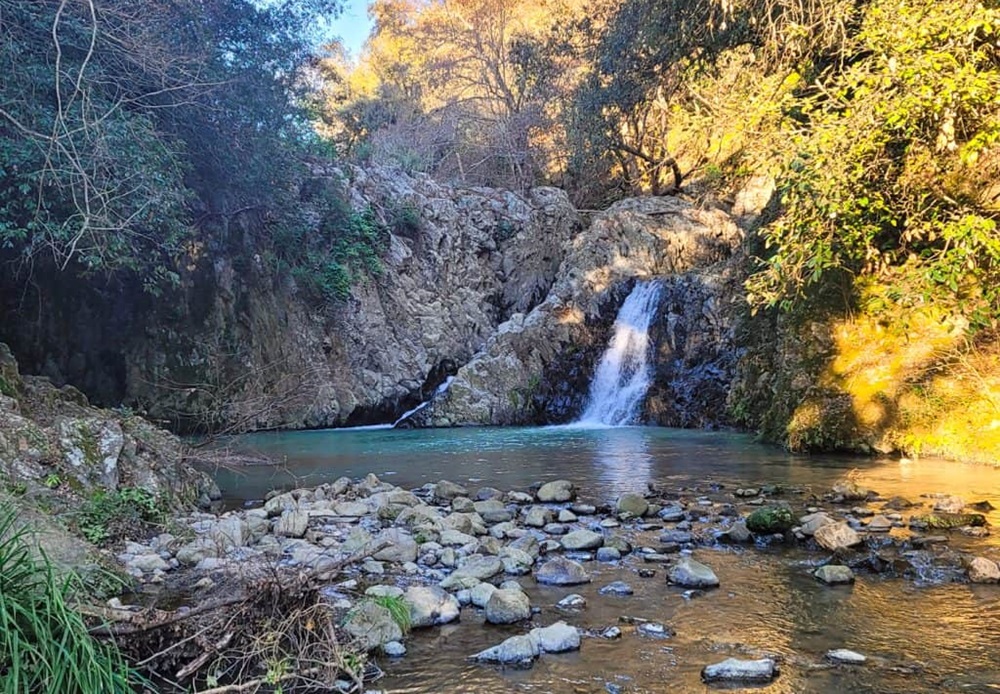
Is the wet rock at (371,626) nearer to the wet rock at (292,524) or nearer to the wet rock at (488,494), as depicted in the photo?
the wet rock at (292,524)

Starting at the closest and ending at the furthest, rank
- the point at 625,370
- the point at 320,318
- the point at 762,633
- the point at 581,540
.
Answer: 1. the point at 762,633
2. the point at 581,540
3. the point at 625,370
4. the point at 320,318

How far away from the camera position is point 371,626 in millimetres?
3324

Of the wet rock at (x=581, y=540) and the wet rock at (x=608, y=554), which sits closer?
the wet rock at (x=608, y=554)

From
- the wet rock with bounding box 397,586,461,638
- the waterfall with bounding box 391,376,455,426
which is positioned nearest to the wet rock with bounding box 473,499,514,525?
the wet rock with bounding box 397,586,461,638

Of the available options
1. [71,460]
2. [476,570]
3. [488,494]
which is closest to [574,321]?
[488,494]

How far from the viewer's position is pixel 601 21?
17531mm

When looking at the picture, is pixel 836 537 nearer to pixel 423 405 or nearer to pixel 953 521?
pixel 953 521

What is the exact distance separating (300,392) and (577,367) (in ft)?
20.8

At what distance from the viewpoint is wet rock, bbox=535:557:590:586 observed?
13.8 feet

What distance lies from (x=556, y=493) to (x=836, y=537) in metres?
2.69

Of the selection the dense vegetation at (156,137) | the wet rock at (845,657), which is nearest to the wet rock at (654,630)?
the wet rock at (845,657)

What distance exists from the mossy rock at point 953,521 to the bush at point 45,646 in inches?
206

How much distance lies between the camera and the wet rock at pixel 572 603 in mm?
3773

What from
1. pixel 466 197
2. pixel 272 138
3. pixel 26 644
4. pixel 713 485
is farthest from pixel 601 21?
pixel 26 644
